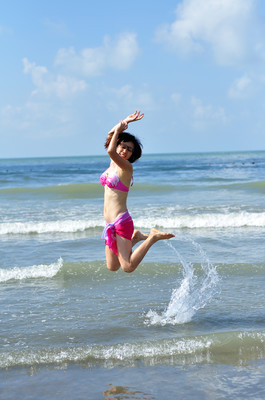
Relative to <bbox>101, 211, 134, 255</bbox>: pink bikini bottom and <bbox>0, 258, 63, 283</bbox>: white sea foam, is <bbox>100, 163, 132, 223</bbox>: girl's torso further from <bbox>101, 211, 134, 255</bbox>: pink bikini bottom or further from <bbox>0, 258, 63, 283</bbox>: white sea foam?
<bbox>0, 258, 63, 283</bbox>: white sea foam

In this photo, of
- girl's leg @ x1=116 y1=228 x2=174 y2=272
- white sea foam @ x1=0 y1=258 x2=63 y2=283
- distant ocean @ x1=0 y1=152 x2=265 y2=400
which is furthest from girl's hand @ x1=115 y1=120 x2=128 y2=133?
white sea foam @ x1=0 y1=258 x2=63 y2=283

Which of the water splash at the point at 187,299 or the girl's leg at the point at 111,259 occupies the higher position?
the girl's leg at the point at 111,259

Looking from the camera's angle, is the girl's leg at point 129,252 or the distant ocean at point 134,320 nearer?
the distant ocean at point 134,320

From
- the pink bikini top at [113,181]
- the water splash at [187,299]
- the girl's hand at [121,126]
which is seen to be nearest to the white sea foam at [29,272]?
the water splash at [187,299]

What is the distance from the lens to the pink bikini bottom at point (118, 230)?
5.79 metres

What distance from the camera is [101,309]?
6.88 m

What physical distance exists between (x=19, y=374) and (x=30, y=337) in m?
0.91

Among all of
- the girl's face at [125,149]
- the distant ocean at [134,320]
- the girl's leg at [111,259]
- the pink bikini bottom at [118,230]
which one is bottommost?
the distant ocean at [134,320]

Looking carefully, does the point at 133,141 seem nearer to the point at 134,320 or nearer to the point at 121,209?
the point at 121,209

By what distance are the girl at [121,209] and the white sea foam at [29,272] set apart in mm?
3122

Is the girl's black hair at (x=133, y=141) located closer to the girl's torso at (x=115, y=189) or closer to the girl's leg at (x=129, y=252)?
the girl's torso at (x=115, y=189)

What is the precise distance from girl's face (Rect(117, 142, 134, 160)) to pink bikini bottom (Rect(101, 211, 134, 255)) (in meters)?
0.73

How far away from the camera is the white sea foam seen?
8.62 m

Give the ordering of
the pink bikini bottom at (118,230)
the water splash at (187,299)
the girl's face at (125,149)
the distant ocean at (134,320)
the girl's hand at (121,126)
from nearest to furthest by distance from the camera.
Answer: the distant ocean at (134,320), the girl's hand at (121,126), the girl's face at (125,149), the pink bikini bottom at (118,230), the water splash at (187,299)
